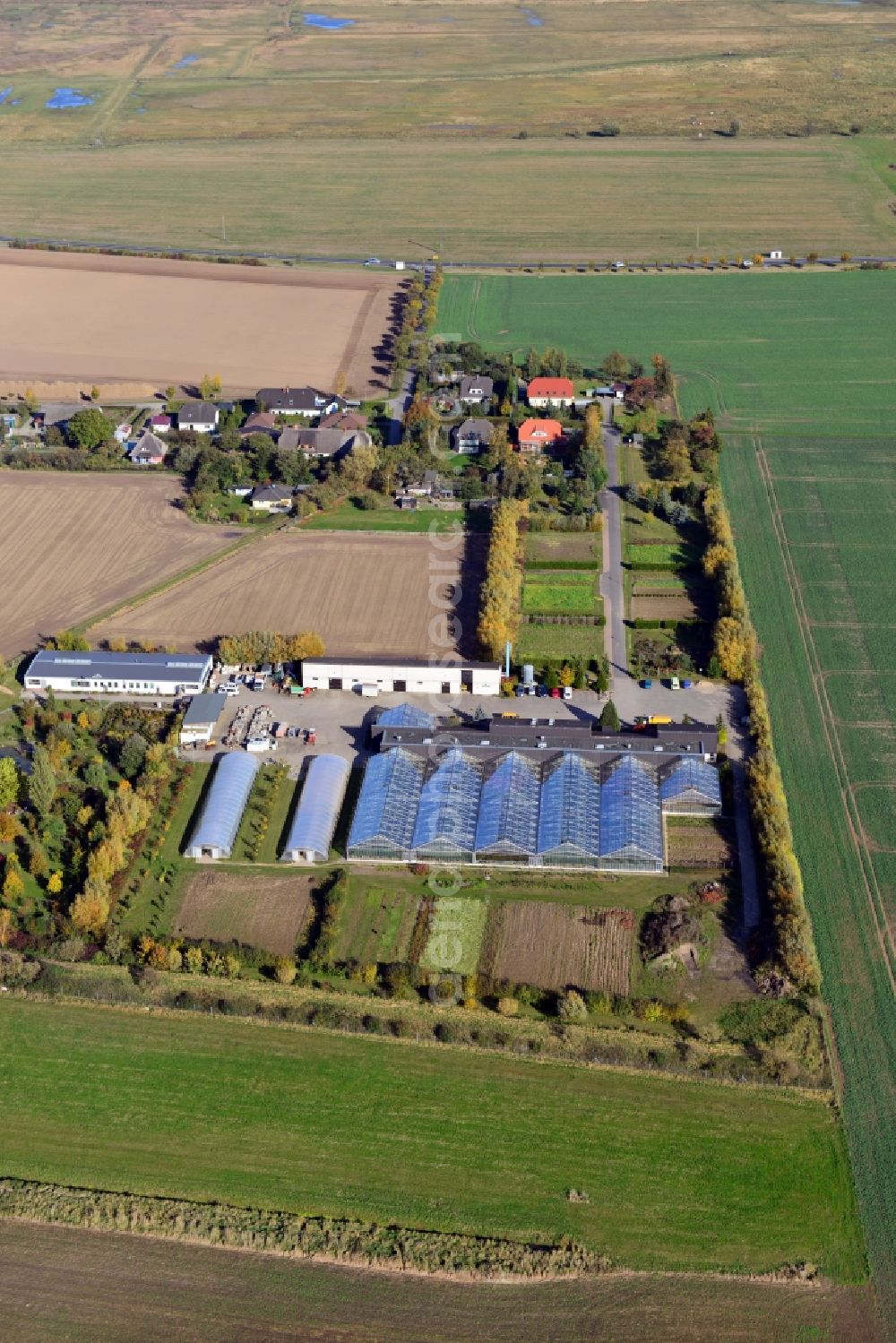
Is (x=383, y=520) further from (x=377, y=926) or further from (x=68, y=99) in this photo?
(x=68, y=99)

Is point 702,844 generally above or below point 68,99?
below

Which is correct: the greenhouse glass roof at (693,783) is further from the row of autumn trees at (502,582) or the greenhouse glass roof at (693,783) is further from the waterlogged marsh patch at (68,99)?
the waterlogged marsh patch at (68,99)

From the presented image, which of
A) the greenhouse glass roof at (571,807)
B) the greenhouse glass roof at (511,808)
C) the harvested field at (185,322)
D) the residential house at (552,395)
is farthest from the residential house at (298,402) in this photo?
the greenhouse glass roof at (571,807)

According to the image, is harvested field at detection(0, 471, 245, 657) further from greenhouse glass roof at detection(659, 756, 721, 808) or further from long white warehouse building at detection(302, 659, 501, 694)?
greenhouse glass roof at detection(659, 756, 721, 808)

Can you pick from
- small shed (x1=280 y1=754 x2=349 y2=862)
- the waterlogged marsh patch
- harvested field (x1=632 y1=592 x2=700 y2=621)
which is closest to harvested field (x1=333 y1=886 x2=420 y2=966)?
small shed (x1=280 y1=754 x2=349 y2=862)

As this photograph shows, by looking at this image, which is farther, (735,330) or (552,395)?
(735,330)

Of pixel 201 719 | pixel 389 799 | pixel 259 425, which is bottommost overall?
pixel 389 799

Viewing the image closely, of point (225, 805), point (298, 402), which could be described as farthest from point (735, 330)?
point (225, 805)
